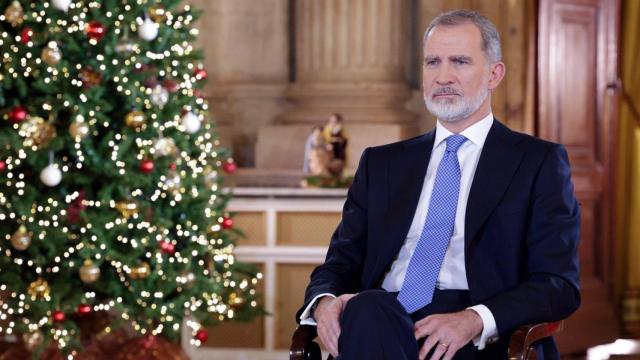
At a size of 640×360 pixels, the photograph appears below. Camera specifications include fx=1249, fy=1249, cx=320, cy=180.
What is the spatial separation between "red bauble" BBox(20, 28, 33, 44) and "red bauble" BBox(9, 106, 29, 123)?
1.01 feet

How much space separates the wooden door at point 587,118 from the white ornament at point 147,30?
2.33 meters

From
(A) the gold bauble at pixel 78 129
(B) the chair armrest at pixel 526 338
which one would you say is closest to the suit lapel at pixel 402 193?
(B) the chair armrest at pixel 526 338

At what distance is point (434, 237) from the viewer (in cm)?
303

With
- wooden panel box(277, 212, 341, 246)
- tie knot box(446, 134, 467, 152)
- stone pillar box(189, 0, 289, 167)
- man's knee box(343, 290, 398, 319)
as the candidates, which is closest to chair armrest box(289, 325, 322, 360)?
man's knee box(343, 290, 398, 319)

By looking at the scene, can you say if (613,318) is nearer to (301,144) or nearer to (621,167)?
(621,167)

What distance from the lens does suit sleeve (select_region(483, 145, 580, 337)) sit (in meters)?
2.83

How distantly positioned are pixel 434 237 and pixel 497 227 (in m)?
0.16

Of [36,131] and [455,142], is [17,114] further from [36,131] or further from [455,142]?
[455,142]

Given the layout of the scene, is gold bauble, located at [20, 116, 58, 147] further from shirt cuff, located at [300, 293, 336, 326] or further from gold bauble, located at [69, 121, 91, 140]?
shirt cuff, located at [300, 293, 336, 326]

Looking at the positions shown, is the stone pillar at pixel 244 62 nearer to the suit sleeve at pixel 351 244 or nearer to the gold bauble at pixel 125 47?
the gold bauble at pixel 125 47

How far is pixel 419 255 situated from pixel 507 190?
0.86 ft

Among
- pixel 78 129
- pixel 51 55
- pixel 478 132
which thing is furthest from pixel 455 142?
pixel 51 55

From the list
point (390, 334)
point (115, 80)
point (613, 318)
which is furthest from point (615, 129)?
point (390, 334)

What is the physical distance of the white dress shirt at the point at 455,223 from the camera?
3.01 metres
